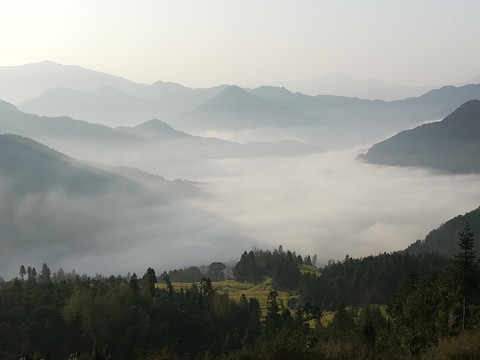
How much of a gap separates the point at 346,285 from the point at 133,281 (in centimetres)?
9532

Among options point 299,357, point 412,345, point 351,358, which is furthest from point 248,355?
point 412,345

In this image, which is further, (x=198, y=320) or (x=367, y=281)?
(x=367, y=281)

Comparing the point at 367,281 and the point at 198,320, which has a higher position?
the point at 198,320

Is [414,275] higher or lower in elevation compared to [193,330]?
higher

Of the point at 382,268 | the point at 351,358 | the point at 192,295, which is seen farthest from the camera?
the point at 382,268

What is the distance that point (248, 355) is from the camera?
30797mm

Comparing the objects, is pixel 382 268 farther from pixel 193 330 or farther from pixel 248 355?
pixel 248 355

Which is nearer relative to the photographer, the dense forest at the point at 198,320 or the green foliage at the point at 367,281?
the dense forest at the point at 198,320

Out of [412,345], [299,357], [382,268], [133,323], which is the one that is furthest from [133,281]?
[382,268]

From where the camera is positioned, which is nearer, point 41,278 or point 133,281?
point 133,281

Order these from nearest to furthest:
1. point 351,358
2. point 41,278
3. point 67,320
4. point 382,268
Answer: point 351,358
point 67,320
point 41,278
point 382,268

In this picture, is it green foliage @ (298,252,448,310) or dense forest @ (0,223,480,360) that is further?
green foliage @ (298,252,448,310)

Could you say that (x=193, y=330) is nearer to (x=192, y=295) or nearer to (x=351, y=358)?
(x=192, y=295)

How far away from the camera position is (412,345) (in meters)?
43.8
